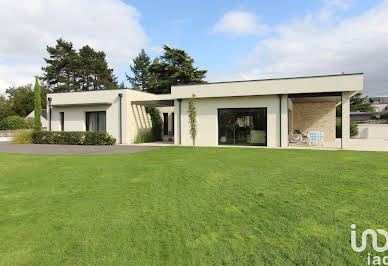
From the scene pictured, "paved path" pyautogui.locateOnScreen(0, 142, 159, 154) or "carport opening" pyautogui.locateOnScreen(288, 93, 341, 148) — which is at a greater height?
"carport opening" pyautogui.locateOnScreen(288, 93, 341, 148)

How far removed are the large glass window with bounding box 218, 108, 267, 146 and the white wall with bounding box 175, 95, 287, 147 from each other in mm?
291

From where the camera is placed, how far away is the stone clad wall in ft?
62.8

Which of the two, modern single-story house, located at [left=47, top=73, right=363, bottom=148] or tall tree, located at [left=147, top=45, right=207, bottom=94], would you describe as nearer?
modern single-story house, located at [left=47, top=73, right=363, bottom=148]

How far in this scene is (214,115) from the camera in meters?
15.9

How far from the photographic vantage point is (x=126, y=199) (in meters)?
4.67

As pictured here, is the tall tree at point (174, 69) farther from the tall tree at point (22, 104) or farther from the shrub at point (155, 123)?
the tall tree at point (22, 104)

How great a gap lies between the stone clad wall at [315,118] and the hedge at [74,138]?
15.2 meters

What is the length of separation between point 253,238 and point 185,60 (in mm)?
34294

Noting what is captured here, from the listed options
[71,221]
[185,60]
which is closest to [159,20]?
[71,221]

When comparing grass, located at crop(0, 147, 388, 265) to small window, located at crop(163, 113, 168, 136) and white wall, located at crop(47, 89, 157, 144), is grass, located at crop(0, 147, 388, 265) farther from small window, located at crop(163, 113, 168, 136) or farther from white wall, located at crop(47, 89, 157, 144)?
small window, located at crop(163, 113, 168, 136)

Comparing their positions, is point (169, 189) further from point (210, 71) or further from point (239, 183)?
point (210, 71)

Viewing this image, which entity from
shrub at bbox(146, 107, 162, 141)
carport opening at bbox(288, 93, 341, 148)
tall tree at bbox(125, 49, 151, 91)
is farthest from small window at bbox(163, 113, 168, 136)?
tall tree at bbox(125, 49, 151, 91)

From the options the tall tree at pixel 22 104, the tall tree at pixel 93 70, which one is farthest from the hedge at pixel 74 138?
the tall tree at pixel 22 104

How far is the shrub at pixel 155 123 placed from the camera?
20.5 metres
